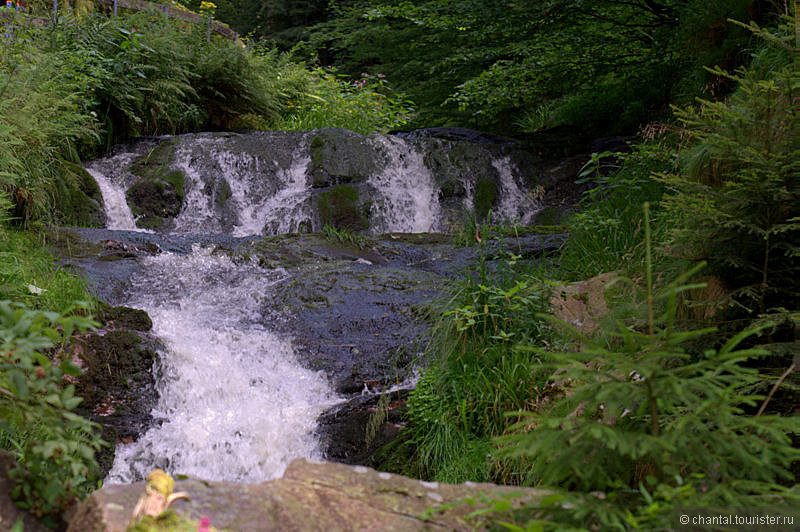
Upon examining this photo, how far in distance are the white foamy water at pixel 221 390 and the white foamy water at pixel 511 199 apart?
18.8ft

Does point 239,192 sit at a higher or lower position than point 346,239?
higher

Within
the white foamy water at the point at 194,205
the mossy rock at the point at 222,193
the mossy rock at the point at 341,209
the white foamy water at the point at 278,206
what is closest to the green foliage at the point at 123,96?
the white foamy water at the point at 194,205

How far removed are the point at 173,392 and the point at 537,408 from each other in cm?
276

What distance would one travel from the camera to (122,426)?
12.7ft

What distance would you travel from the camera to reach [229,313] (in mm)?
5570

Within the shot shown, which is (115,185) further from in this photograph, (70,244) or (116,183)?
(70,244)

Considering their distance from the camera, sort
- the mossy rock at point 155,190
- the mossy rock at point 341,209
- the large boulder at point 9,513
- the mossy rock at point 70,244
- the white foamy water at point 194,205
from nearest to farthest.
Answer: the large boulder at point 9,513, the mossy rock at point 70,244, the mossy rock at point 155,190, the white foamy water at point 194,205, the mossy rock at point 341,209

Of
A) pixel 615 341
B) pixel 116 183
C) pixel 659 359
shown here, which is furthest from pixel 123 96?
pixel 659 359

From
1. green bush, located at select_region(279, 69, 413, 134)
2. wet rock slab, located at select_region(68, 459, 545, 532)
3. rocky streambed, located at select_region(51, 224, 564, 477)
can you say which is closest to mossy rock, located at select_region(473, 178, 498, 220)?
rocky streambed, located at select_region(51, 224, 564, 477)

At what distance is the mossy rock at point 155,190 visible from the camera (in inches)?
355

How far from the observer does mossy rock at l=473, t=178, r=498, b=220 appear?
34.9 feet

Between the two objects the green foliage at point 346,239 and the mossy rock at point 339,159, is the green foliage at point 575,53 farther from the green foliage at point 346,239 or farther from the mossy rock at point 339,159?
the green foliage at point 346,239

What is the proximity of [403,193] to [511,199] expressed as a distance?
2.15 m

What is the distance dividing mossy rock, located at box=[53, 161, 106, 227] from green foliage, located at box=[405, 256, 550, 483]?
5999mm
